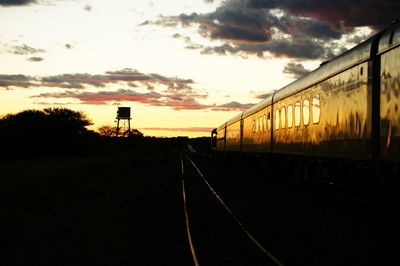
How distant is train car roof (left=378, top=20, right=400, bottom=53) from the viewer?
954cm

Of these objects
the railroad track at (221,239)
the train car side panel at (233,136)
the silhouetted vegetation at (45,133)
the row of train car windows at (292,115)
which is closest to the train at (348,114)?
the row of train car windows at (292,115)

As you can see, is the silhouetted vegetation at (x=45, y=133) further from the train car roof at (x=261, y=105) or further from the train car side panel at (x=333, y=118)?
the train car side panel at (x=333, y=118)

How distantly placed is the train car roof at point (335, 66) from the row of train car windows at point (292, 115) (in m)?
0.59

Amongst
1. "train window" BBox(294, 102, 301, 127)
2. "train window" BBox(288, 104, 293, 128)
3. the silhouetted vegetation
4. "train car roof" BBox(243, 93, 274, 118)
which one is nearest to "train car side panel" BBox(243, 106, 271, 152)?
"train car roof" BBox(243, 93, 274, 118)

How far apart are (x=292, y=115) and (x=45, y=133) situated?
166 feet

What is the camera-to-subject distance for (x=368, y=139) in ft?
35.5

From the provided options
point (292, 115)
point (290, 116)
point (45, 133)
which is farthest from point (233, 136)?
point (45, 133)

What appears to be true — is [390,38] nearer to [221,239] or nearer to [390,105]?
[390,105]

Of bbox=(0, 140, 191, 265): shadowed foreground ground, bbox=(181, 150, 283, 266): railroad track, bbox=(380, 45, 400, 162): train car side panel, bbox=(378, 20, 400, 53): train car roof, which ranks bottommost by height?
bbox=(0, 140, 191, 265): shadowed foreground ground

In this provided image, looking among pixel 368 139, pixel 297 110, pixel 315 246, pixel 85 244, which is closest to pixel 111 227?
pixel 85 244

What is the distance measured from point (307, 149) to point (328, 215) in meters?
5.05

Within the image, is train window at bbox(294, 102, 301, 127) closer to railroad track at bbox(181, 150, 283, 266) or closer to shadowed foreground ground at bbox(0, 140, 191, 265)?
railroad track at bbox(181, 150, 283, 266)

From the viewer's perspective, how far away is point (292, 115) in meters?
18.4

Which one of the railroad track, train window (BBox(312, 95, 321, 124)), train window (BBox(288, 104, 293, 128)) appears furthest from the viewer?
train window (BBox(288, 104, 293, 128))
